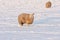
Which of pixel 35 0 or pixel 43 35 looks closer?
pixel 43 35

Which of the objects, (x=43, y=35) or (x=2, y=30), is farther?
(x=2, y=30)

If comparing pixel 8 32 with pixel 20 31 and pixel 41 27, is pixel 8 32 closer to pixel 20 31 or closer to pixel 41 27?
pixel 20 31

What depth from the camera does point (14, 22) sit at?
2293mm

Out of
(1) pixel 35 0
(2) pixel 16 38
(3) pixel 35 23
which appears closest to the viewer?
(2) pixel 16 38

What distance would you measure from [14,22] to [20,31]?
399 millimetres

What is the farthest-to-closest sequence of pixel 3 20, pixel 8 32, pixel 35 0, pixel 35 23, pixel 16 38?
pixel 35 0 → pixel 3 20 → pixel 35 23 → pixel 8 32 → pixel 16 38

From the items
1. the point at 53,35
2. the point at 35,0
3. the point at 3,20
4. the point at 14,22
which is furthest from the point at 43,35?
the point at 35,0

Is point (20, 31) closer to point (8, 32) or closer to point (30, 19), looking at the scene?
point (8, 32)

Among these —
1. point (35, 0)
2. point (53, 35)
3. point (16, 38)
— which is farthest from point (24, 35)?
point (35, 0)

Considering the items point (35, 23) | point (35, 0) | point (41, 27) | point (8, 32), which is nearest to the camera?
point (8, 32)

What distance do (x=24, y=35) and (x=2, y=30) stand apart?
0.28 m

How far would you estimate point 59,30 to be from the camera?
1.92 meters

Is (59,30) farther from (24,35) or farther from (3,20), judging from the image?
(3,20)

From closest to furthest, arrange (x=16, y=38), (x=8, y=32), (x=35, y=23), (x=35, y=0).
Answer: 1. (x=16, y=38)
2. (x=8, y=32)
3. (x=35, y=23)
4. (x=35, y=0)
